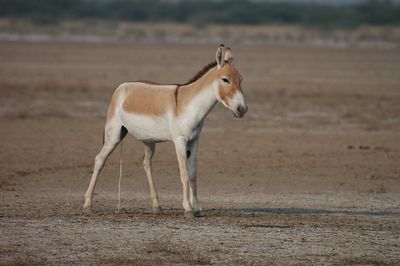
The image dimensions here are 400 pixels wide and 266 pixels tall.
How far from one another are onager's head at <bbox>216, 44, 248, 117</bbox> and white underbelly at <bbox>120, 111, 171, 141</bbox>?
74cm

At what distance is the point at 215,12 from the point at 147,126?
276 feet

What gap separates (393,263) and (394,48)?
1860 inches

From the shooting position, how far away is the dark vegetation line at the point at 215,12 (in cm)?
8919

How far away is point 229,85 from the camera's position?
12.5 metres

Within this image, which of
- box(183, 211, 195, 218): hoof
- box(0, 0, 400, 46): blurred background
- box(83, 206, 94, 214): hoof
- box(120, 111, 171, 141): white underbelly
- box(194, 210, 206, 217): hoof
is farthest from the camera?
box(0, 0, 400, 46): blurred background

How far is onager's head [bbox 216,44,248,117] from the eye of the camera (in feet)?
40.7

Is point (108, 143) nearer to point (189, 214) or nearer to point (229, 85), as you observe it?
point (189, 214)

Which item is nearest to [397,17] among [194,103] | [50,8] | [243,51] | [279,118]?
[50,8]

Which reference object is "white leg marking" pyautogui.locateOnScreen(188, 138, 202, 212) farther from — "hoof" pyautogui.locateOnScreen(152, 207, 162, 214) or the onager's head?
the onager's head

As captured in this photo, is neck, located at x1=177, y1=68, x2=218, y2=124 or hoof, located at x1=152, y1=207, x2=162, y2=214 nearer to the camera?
neck, located at x1=177, y1=68, x2=218, y2=124

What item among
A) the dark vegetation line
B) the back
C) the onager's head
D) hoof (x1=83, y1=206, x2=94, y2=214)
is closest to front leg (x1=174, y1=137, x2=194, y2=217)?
the back

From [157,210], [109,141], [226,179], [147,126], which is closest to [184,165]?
[147,126]

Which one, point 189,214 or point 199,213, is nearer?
point 189,214

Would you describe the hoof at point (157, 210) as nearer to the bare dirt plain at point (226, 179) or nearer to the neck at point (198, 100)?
the bare dirt plain at point (226, 179)
